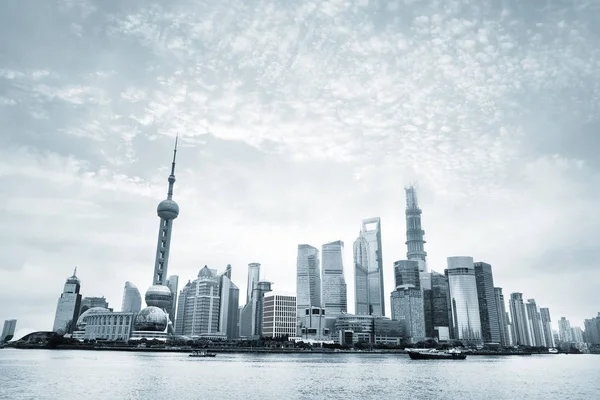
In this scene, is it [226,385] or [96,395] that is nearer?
[96,395]

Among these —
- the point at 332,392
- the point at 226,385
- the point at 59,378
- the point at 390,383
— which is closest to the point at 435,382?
the point at 390,383

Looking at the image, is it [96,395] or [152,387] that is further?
[152,387]

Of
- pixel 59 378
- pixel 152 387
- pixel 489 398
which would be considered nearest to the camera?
pixel 489 398

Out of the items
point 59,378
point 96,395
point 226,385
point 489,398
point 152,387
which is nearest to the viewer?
point 96,395

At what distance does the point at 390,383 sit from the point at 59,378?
65.6 m

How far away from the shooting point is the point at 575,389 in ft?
309

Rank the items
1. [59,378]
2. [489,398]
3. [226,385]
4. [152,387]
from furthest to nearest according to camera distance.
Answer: [59,378] < [226,385] < [152,387] < [489,398]

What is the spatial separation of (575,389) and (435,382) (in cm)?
2669

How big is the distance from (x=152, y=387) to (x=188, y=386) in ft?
20.4

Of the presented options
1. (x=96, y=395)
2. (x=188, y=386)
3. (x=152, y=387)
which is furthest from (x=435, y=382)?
(x=96, y=395)

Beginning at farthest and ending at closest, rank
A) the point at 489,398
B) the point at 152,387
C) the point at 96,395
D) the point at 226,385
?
the point at 226,385 < the point at 152,387 < the point at 489,398 < the point at 96,395

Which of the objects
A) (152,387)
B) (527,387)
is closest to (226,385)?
(152,387)

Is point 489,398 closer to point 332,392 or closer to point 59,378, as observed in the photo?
point 332,392

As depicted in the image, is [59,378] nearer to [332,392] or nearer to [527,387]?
[332,392]
